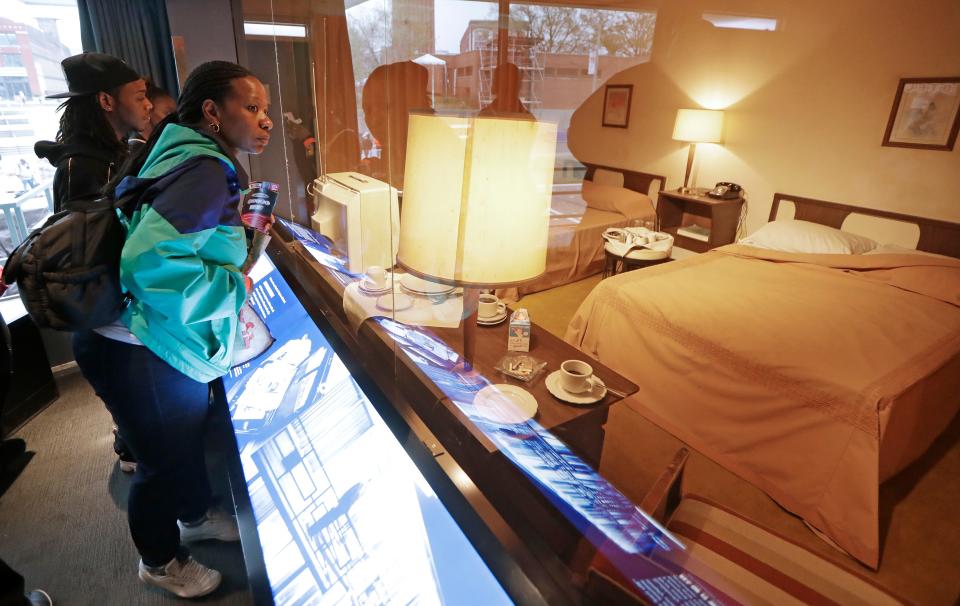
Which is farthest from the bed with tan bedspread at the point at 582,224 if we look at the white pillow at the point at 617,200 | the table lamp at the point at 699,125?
the table lamp at the point at 699,125

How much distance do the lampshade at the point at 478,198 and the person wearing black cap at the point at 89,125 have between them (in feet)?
3.63

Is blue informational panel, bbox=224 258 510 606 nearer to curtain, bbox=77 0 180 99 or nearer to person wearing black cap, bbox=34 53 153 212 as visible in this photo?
person wearing black cap, bbox=34 53 153 212

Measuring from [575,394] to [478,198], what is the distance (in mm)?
544

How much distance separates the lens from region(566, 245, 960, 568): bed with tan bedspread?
4.60 ft

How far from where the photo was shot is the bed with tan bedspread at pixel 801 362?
1403 mm

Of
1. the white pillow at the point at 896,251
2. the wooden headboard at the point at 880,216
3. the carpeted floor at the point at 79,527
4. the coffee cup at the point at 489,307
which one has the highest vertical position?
the wooden headboard at the point at 880,216

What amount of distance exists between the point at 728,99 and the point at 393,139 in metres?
1.43

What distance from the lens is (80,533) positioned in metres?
1.48

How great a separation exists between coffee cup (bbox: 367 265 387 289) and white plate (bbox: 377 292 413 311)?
7 centimetres

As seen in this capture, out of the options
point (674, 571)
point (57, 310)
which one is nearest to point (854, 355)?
point (674, 571)

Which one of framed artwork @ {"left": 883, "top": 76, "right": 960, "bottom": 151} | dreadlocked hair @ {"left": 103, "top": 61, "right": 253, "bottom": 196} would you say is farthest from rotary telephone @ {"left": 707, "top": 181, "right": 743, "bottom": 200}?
dreadlocked hair @ {"left": 103, "top": 61, "right": 253, "bottom": 196}

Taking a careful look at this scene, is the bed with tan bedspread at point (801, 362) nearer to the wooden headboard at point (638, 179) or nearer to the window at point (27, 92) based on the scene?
the wooden headboard at point (638, 179)

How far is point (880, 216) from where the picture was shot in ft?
5.04

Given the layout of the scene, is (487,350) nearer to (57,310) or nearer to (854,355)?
(57,310)
